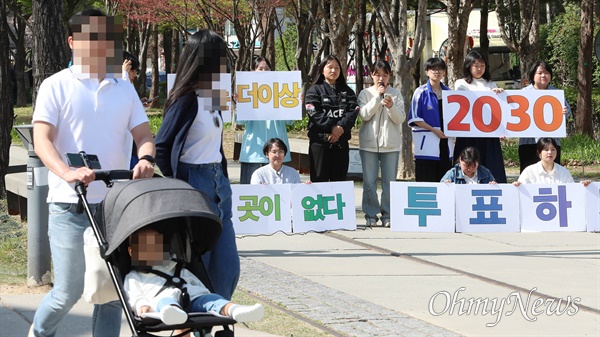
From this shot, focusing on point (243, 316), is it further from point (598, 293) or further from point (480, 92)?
point (480, 92)

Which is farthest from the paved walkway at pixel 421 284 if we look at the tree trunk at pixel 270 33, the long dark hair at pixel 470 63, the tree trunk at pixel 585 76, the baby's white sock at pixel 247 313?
the tree trunk at pixel 270 33

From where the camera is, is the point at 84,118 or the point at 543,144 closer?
A: the point at 84,118

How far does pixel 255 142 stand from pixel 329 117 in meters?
0.86

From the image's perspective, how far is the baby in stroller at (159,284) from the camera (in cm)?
433

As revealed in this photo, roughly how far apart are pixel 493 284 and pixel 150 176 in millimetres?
3862

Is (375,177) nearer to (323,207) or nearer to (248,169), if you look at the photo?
(323,207)

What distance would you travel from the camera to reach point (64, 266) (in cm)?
489

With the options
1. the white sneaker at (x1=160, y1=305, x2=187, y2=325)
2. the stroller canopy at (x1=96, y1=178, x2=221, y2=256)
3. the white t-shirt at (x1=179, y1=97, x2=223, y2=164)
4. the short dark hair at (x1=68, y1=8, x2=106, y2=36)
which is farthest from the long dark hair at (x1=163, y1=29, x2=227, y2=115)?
the white sneaker at (x1=160, y1=305, x2=187, y2=325)

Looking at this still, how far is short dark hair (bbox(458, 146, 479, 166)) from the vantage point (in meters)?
10.3

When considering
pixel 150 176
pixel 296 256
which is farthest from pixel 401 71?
pixel 150 176

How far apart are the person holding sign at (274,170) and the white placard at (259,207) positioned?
0.13 metres

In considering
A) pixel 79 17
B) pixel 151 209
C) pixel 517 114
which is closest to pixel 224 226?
pixel 151 209

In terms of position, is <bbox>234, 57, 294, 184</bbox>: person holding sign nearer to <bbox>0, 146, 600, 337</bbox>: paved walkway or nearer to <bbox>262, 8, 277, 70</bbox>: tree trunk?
<bbox>0, 146, 600, 337</bbox>: paved walkway

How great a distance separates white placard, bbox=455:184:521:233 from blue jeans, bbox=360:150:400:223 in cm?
90
